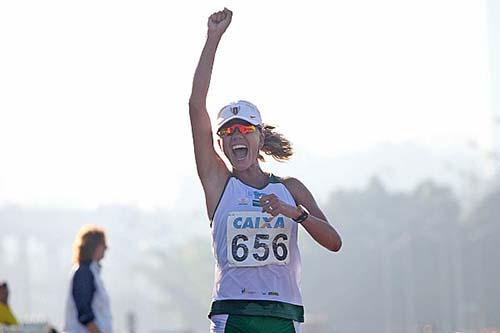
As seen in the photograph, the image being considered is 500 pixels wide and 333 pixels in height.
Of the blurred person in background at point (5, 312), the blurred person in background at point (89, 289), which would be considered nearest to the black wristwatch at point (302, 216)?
the blurred person in background at point (89, 289)

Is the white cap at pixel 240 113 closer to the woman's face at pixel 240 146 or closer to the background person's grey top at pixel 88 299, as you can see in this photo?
the woman's face at pixel 240 146

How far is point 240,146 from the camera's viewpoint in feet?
30.8

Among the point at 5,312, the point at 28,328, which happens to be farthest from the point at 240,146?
the point at 5,312

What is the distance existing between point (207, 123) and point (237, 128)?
309 millimetres

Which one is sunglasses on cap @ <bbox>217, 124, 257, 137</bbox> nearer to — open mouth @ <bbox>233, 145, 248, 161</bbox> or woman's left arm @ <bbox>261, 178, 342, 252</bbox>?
open mouth @ <bbox>233, 145, 248, 161</bbox>

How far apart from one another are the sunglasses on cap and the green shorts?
83cm

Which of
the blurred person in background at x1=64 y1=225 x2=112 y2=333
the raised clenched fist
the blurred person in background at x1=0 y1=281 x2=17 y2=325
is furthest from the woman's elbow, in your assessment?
the blurred person in background at x1=0 y1=281 x2=17 y2=325

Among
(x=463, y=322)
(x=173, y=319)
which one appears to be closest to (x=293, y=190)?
(x=463, y=322)

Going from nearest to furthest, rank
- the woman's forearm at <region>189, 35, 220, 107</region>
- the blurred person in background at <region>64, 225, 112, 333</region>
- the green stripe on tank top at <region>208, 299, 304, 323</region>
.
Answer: the green stripe on tank top at <region>208, 299, 304, 323</region>, the woman's forearm at <region>189, 35, 220, 107</region>, the blurred person in background at <region>64, 225, 112, 333</region>

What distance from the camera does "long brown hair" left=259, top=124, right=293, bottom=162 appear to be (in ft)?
31.7

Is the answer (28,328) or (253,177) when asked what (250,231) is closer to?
(253,177)

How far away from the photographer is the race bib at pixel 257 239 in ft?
30.4

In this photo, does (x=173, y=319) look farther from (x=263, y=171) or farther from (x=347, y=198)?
(x=263, y=171)

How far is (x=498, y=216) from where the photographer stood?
11656 centimetres
